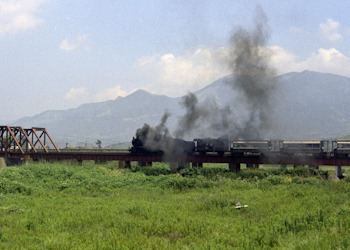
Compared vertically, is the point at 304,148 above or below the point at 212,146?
below

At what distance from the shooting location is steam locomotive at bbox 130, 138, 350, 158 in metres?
48.0

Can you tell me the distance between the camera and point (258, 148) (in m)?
50.4

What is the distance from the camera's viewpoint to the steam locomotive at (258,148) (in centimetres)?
4803

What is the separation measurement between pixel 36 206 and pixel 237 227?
1726 cm

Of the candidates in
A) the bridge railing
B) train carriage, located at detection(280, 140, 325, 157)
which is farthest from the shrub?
the bridge railing

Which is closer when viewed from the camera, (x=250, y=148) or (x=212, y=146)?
(x=250, y=148)

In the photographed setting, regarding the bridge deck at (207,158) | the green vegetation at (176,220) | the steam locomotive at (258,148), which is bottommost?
the green vegetation at (176,220)

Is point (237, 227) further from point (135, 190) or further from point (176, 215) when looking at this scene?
point (135, 190)

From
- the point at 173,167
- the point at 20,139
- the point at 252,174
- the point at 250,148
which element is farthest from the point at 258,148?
the point at 20,139

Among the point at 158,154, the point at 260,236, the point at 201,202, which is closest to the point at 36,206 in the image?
the point at 201,202

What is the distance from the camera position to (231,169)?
2057 inches

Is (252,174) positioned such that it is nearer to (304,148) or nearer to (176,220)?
(304,148)

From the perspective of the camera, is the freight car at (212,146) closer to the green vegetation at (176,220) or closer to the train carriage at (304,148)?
the train carriage at (304,148)

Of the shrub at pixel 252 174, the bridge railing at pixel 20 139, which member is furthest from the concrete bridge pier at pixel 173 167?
the bridge railing at pixel 20 139
